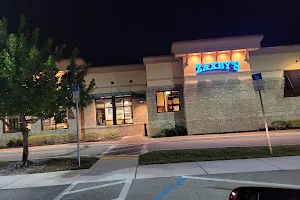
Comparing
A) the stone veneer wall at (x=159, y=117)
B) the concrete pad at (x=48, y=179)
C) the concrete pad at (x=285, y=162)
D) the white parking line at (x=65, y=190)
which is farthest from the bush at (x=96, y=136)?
the concrete pad at (x=285, y=162)

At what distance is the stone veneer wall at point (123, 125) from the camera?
21953 mm

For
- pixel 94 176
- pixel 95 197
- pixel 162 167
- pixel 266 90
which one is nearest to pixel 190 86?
pixel 266 90

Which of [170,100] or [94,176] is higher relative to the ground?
[170,100]

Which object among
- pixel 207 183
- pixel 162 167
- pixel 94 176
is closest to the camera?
pixel 207 183

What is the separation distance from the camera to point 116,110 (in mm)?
23031

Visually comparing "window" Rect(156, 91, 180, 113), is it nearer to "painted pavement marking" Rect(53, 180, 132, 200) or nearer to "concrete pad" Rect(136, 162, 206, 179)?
"concrete pad" Rect(136, 162, 206, 179)

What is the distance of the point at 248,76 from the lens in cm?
2009

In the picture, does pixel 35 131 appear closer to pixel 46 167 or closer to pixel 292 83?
pixel 46 167

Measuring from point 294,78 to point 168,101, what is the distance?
1005 cm

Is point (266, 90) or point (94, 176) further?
point (266, 90)

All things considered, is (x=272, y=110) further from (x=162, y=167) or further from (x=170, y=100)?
(x=162, y=167)

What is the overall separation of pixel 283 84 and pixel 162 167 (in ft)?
51.7

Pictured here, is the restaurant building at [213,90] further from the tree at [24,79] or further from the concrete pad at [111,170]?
the tree at [24,79]

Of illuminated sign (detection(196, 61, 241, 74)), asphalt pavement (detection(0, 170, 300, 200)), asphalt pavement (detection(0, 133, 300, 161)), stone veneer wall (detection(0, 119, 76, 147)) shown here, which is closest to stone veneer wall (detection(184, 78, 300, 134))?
illuminated sign (detection(196, 61, 241, 74))
